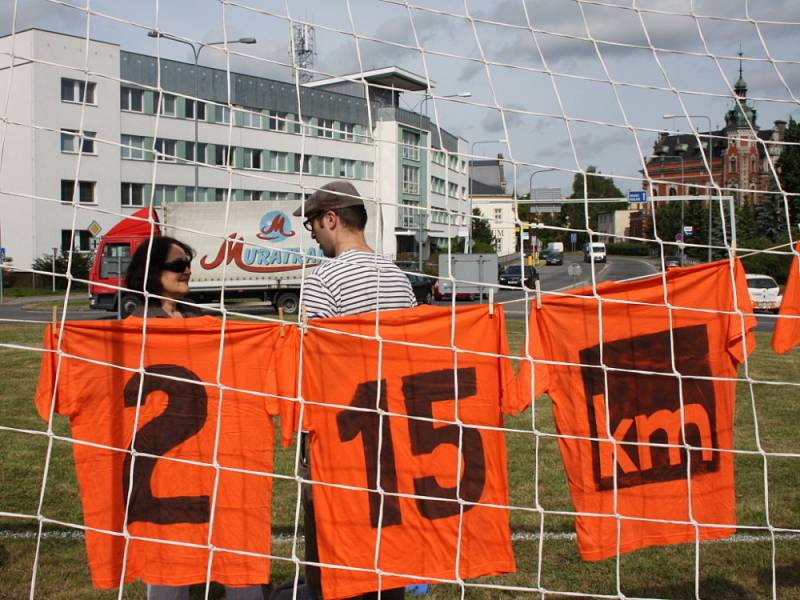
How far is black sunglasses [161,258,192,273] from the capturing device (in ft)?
11.7

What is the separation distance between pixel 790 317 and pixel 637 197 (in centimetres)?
82

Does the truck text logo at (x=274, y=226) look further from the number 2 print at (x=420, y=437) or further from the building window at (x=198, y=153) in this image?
the number 2 print at (x=420, y=437)

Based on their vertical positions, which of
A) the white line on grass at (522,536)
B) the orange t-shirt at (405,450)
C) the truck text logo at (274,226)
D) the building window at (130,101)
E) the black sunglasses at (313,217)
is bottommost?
the white line on grass at (522,536)

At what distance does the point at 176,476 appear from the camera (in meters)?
3.33

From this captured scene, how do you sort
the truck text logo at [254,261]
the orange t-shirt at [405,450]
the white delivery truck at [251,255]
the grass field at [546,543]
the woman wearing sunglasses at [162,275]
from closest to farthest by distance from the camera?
the orange t-shirt at [405,450] < the woman wearing sunglasses at [162,275] < the grass field at [546,543] < the white delivery truck at [251,255] < the truck text logo at [254,261]

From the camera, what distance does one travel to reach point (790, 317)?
11.6 ft

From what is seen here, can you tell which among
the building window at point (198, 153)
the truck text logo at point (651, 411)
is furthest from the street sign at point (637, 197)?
the building window at point (198, 153)

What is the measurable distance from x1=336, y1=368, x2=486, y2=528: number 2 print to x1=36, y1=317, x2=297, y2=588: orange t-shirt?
1.01 ft

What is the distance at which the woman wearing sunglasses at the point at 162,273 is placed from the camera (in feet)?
11.7

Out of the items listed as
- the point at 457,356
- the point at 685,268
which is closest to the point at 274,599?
the point at 457,356

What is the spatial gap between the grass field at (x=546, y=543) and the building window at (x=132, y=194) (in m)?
22.9

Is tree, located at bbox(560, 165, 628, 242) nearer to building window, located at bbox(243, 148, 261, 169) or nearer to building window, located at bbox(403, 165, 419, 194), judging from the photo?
building window, located at bbox(403, 165, 419, 194)

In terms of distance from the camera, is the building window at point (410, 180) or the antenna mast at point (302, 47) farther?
the building window at point (410, 180)

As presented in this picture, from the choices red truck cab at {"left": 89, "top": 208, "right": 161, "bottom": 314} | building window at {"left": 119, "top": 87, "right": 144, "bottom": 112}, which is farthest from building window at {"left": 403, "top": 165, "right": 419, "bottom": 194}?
red truck cab at {"left": 89, "top": 208, "right": 161, "bottom": 314}
